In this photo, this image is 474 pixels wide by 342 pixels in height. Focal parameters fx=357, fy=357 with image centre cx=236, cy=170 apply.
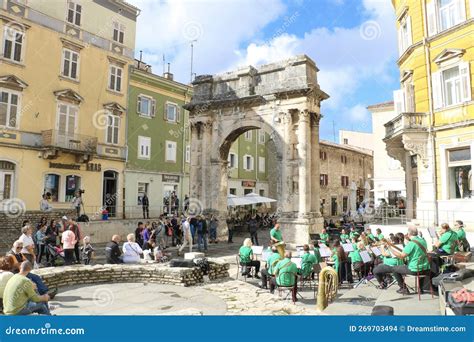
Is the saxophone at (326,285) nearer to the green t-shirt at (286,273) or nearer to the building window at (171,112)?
the green t-shirt at (286,273)

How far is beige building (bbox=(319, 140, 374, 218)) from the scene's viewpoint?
44.5 m

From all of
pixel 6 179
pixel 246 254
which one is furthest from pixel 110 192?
pixel 246 254

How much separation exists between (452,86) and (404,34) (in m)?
4.85

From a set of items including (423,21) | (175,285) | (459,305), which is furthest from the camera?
(423,21)

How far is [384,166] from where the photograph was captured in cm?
3366

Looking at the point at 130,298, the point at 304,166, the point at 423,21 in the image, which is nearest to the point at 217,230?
the point at 304,166

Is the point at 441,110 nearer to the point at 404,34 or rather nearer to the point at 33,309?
the point at 404,34

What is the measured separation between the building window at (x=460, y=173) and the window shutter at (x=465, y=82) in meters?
2.23

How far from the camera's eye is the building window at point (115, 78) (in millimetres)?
27141

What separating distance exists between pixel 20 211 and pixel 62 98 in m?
7.96

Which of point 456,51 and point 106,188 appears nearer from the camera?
point 456,51

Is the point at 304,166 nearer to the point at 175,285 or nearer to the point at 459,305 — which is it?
the point at 175,285

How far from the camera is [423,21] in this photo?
56.1ft

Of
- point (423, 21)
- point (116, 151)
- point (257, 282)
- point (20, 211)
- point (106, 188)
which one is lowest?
point (257, 282)
